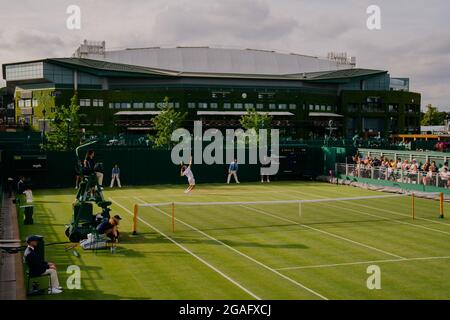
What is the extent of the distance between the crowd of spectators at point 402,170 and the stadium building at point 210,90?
2433 inches

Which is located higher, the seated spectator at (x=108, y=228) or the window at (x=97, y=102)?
the window at (x=97, y=102)

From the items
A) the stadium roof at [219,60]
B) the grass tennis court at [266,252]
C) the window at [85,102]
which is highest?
the stadium roof at [219,60]

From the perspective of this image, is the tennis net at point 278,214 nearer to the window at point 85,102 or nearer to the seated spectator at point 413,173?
the seated spectator at point 413,173

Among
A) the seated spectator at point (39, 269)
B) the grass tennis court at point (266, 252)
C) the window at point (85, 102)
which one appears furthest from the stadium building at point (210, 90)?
the seated spectator at point (39, 269)

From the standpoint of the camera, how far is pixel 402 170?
126ft

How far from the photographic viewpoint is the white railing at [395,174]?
3510 cm

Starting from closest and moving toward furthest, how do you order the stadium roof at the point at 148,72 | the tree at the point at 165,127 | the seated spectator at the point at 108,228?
the seated spectator at the point at 108,228 < the tree at the point at 165,127 < the stadium roof at the point at 148,72

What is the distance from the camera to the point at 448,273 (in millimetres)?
16594

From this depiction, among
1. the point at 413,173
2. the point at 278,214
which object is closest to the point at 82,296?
the point at 278,214

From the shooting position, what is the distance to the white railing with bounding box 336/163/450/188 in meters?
35.1

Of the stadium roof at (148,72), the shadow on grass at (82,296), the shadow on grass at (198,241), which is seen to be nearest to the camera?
the shadow on grass at (82,296)

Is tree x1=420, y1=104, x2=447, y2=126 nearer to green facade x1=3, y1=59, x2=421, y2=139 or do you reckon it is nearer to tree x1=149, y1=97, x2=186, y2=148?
green facade x1=3, y1=59, x2=421, y2=139
